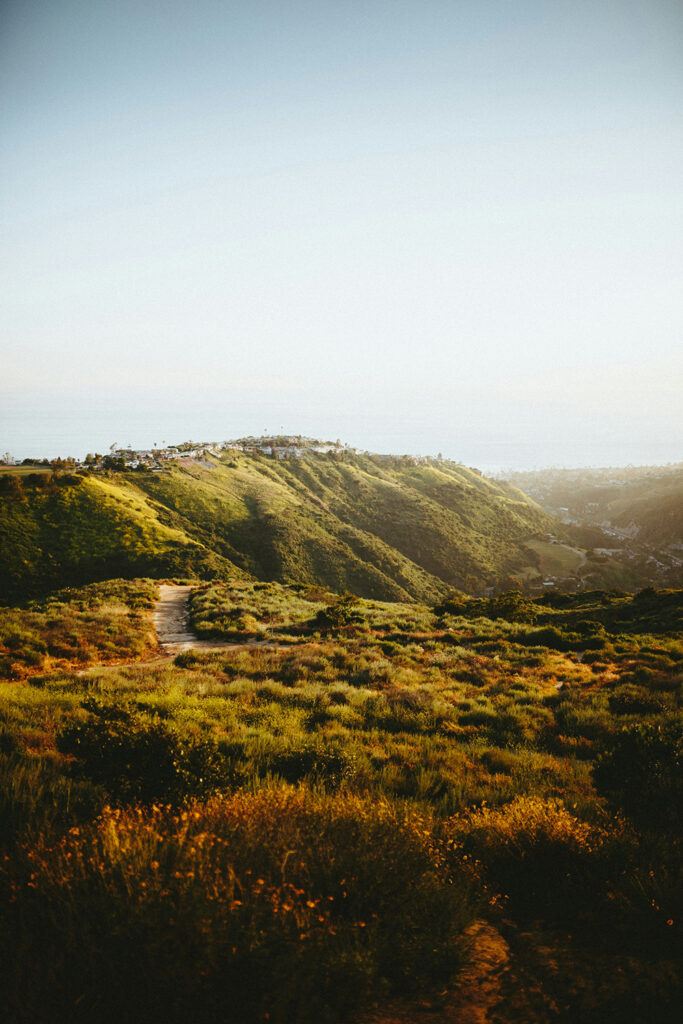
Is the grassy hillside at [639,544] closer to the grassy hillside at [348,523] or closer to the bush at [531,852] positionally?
the grassy hillside at [348,523]

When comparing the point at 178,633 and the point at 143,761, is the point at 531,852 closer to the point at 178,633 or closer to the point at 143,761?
the point at 143,761

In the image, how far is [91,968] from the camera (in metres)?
2.16

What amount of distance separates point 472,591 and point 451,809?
97625 mm

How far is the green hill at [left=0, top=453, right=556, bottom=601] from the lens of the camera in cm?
5453

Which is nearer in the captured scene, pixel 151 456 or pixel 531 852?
pixel 531 852

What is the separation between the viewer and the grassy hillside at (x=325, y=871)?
2.24 metres

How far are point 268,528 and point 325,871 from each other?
8299 cm

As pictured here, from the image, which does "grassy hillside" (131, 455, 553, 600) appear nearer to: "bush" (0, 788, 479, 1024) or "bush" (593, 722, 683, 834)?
"bush" (593, 722, 683, 834)

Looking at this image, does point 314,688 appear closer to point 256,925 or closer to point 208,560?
point 256,925

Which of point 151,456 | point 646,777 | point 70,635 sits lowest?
point 70,635

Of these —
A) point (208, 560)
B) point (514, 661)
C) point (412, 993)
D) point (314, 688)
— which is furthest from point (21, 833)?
point (208, 560)

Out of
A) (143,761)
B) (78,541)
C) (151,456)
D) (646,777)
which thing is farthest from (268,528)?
(646,777)

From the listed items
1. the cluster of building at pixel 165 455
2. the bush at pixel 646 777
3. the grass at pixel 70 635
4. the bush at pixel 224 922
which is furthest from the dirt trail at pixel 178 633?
the cluster of building at pixel 165 455

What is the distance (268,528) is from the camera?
278ft
